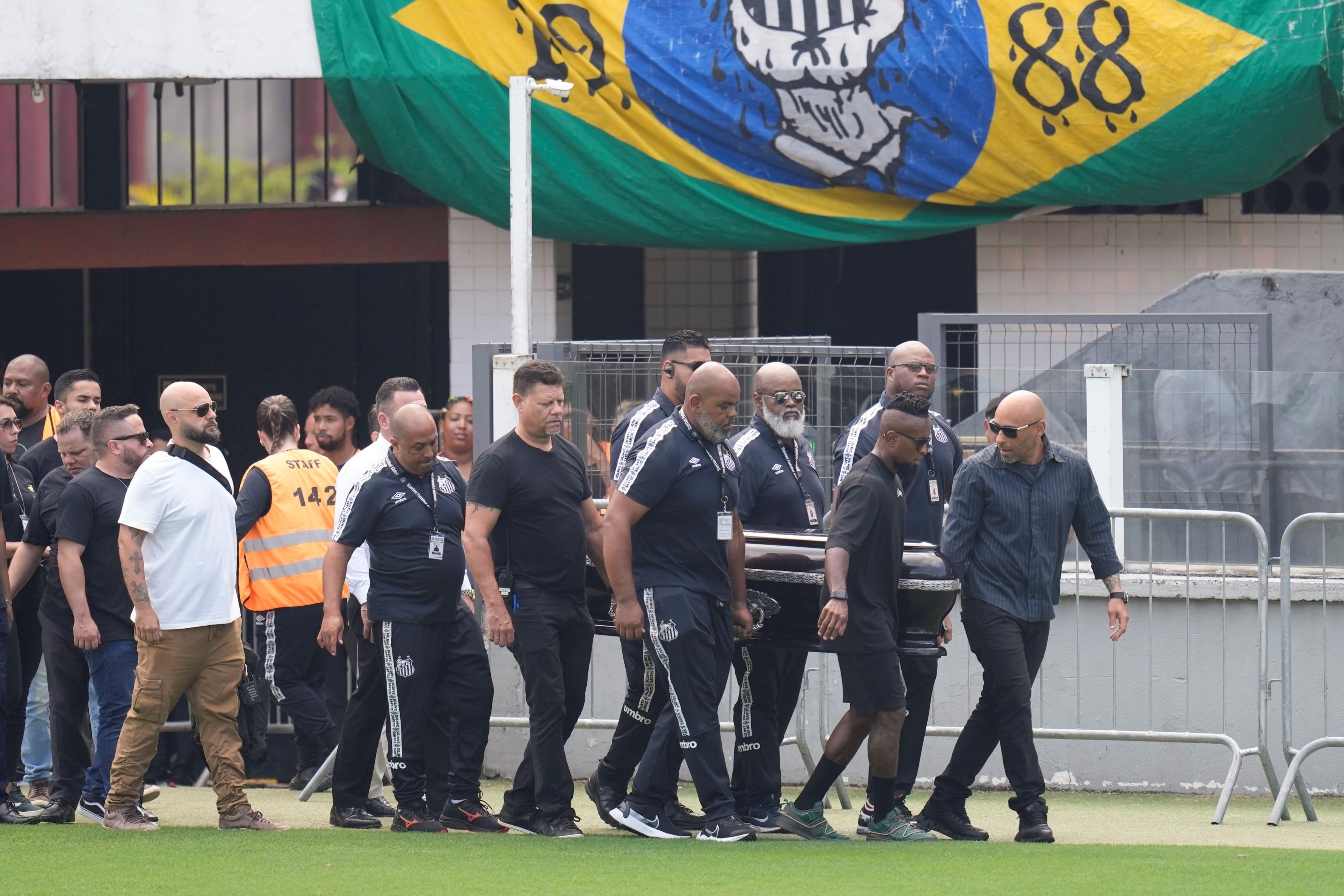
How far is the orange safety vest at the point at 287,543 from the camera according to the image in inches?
364

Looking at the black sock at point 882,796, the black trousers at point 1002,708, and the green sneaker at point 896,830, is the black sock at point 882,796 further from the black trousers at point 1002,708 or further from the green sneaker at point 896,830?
the black trousers at point 1002,708

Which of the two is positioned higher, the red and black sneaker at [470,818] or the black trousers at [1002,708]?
the black trousers at [1002,708]

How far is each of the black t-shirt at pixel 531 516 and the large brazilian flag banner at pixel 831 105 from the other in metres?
5.08

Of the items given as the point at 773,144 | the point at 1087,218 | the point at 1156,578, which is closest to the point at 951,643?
the point at 1156,578

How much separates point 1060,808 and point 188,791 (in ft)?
15.0

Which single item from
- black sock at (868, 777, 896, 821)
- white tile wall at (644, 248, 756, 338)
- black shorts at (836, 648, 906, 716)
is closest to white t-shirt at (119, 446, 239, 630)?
black shorts at (836, 648, 906, 716)

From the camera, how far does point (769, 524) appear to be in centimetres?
783

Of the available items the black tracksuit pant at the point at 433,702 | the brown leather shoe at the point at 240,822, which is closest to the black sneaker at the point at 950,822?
the black tracksuit pant at the point at 433,702

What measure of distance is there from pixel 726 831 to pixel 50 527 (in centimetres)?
336

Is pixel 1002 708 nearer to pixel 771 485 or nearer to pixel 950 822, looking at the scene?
pixel 950 822

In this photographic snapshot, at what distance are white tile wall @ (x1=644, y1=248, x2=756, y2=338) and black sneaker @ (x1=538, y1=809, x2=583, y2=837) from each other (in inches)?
368

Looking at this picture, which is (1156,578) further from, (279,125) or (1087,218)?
(279,125)

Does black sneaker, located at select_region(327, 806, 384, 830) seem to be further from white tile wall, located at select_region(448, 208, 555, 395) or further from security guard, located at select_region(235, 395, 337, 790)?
white tile wall, located at select_region(448, 208, 555, 395)

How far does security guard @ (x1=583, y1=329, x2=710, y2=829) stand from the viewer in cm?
752
